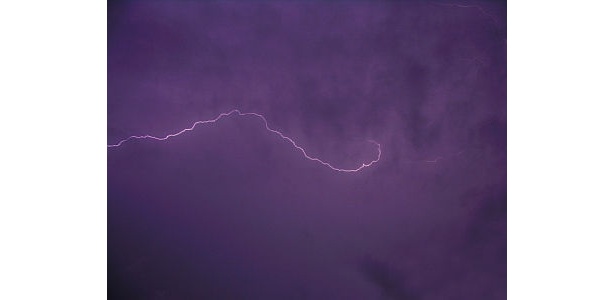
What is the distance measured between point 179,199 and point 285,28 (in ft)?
3.22

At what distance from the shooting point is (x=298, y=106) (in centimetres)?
197

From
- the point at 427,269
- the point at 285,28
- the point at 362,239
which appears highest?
the point at 285,28

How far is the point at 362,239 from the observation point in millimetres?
1974

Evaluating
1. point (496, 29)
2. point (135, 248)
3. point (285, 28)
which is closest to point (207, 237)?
point (135, 248)

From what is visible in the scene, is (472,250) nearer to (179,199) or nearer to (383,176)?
(383,176)

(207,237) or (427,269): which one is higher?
(207,237)

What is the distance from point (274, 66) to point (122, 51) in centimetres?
75
